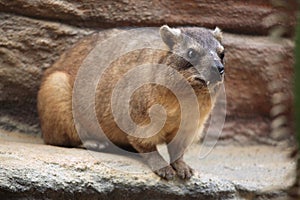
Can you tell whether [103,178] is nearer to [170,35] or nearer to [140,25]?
[170,35]

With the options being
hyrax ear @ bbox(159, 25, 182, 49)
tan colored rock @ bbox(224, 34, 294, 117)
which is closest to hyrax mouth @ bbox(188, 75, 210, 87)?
hyrax ear @ bbox(159, 25, 182, 49)

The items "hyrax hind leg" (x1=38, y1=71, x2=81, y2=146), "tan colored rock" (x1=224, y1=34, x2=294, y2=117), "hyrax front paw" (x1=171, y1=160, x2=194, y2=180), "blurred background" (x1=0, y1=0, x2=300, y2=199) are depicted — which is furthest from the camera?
"tan colored rock" (x1=224, y1=34, x2=294, y2=117)

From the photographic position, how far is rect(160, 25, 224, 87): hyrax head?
14.5 ft

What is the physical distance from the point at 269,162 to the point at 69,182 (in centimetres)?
218

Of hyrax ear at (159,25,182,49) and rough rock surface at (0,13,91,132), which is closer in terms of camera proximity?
hyrax ear at (159,25,182,49)

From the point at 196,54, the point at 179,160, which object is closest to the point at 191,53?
the point at 196,54

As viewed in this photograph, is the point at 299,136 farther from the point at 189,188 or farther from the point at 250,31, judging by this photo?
the point at 250,31

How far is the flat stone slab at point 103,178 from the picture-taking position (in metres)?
4.15

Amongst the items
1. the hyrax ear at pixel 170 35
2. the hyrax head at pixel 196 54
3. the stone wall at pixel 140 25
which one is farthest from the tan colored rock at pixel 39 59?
the hyrax ear at pixel 170 35

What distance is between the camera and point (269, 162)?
572cm

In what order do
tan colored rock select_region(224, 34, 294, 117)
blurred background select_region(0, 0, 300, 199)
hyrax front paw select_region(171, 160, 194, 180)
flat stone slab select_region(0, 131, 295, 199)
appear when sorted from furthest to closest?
tan colored rock select_region(224, 34, 294, 117) < blurred background select_region(0, 0, 300, 199) < hyrax front paw select_region(171, 160, 194, 180) < flat stone slab select_region(0, 131, 295, 199)

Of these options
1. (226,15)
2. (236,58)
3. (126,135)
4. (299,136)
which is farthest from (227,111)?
(299,136)

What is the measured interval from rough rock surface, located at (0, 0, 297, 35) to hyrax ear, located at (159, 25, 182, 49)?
108cm

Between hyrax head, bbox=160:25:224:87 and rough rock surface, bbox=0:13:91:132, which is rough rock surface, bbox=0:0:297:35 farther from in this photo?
hyrax head, bbox=160:25:224:87
